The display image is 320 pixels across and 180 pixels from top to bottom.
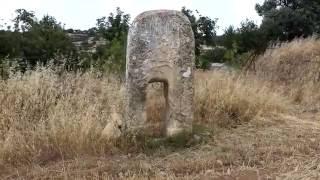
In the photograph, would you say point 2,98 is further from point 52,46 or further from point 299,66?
point 299,66

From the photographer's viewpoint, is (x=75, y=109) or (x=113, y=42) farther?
(x=113, y=42)

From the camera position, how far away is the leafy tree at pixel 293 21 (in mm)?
21750

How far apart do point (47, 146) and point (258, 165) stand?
7.51ft

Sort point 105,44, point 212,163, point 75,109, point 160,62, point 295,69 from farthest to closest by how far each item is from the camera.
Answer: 1. point 295,69
2. point 105,44
3. point 75,109
4. point 160,62
5. point 212,163

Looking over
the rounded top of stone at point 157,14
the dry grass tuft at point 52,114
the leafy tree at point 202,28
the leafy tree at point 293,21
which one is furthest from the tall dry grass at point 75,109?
the leafy tree at point 293,21

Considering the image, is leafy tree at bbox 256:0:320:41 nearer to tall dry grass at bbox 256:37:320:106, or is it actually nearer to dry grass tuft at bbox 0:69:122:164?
tall dry grass at bbox 256:37:320:106

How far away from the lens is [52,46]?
12.2m

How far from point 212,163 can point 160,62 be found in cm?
158

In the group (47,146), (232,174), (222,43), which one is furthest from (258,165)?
(222,43)

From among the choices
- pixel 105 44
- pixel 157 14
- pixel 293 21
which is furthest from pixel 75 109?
pixel 293 21

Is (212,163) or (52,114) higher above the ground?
(52,114)

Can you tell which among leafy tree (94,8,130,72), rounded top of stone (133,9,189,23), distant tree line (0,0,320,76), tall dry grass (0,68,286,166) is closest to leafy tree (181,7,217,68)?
distant tree line (0,0,320,76)

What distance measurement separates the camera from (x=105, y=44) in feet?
41.1

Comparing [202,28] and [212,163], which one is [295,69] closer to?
[202,28]
